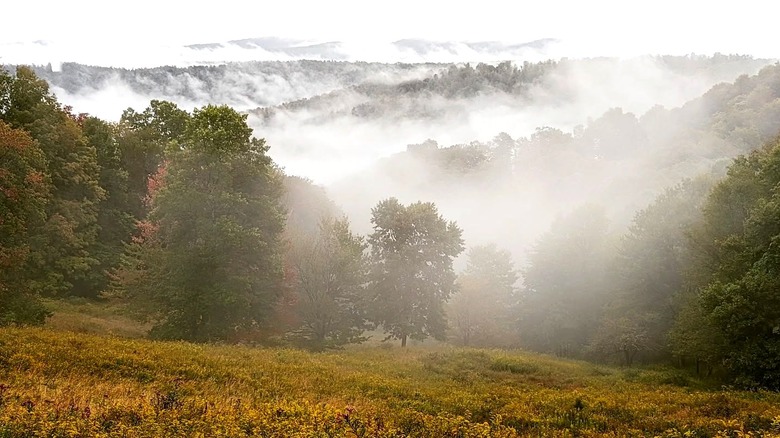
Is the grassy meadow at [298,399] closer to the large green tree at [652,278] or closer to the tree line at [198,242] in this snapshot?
the tree line at [198,242]

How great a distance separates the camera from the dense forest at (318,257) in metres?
24.0

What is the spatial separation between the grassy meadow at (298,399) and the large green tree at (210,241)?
5023mm

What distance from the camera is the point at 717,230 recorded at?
28.1m

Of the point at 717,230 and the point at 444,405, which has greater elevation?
the point at 717,230

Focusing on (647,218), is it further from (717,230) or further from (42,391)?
(42,391)

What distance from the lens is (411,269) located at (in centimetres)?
4053

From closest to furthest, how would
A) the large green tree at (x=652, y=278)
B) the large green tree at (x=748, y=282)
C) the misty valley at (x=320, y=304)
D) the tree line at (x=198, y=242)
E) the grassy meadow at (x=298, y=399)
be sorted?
the grassy meadow at (x=298, y=399) < the misty valley at (x=320, y=304) < the large green tree at (x=748, y=282) < the tree line at (x=198, y=242) < the large green tree at (x=652, y=278)

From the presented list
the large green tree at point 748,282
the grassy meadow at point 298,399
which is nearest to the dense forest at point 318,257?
the large green tree at point 748,282

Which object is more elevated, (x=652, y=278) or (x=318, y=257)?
(x=652, y=278)

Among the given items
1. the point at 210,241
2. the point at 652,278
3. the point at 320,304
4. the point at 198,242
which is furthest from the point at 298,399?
the point at 652,278

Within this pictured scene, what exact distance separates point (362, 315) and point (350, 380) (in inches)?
725

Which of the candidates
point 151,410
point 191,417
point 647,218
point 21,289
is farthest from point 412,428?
point 647,218

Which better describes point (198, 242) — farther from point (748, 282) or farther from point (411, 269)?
point (748, 282)

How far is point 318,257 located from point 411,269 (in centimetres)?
961
